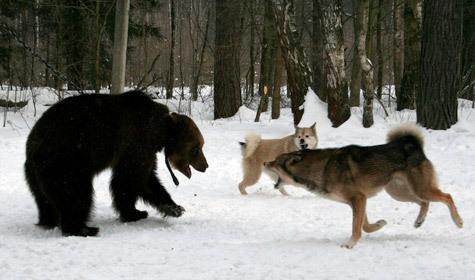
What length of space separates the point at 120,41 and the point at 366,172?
7709 mm

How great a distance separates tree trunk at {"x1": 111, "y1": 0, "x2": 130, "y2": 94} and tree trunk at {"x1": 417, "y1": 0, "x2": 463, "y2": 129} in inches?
275

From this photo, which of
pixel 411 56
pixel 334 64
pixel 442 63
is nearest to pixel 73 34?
pixel 334 64

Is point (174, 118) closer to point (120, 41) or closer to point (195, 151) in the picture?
point (195, 151)

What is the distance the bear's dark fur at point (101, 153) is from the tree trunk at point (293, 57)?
862cm

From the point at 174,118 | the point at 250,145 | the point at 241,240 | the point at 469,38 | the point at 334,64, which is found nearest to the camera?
the point at 241,240

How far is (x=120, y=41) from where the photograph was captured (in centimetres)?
1212

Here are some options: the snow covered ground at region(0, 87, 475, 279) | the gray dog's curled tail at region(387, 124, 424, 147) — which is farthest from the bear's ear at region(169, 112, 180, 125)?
the gray dog's curled tail at region(387, 124, 424, 147)

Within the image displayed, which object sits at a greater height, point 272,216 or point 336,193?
point 336,193

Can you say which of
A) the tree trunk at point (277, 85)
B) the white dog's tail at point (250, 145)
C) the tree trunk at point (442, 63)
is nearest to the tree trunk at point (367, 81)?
the tree trunk at point (442, 63)

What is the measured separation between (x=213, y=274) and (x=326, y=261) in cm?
104

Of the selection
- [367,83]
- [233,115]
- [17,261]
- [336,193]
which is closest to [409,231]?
[336,193]

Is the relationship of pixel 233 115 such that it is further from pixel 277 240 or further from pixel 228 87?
pixel 277 240

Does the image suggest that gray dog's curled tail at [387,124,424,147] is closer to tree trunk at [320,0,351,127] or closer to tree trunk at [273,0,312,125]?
tree trunk at [320,0,351,127]

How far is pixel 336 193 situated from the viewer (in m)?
5.80
